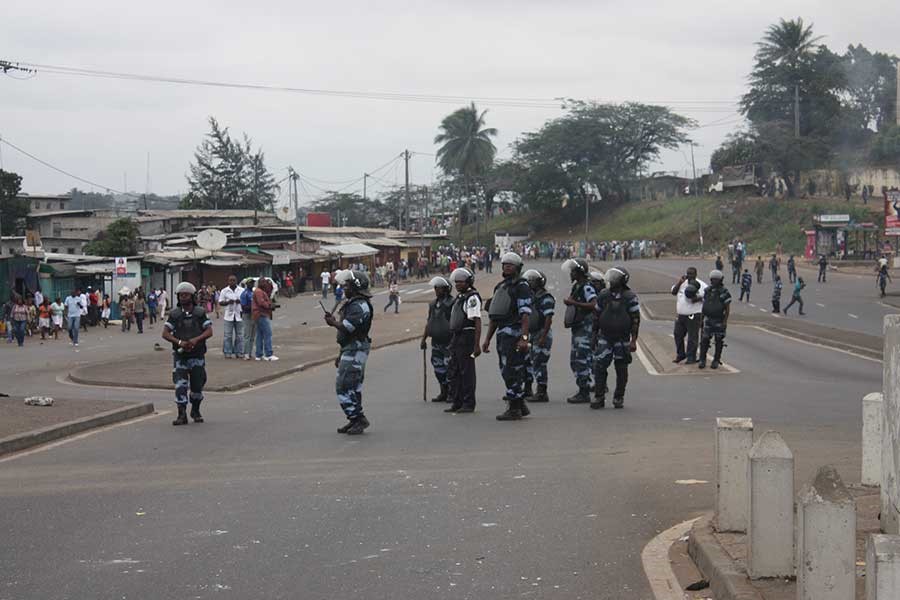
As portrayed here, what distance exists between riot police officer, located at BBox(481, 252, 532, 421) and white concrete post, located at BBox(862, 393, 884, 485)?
17.7 ft

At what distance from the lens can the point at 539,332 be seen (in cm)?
1512

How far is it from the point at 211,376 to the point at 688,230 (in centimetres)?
8395

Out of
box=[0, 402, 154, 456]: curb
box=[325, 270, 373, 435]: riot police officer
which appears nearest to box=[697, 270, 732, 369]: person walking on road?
box=[325, 270, 373, 435]: riot police officer

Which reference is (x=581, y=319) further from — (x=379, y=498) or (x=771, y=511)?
(x=771, y=511)

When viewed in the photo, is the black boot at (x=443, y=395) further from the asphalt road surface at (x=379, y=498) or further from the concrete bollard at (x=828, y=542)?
the concrete bollard at (x=828, y=542)

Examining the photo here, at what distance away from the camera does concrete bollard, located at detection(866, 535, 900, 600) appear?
166 inches

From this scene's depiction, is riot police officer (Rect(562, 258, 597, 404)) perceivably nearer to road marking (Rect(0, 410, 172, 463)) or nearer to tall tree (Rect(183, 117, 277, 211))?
road marking (Rect(0, 410, 172, 463))

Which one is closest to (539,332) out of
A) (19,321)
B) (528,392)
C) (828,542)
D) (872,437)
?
(528,392)

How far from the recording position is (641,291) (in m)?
57.0

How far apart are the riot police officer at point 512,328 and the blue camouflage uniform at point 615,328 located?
1.05 m

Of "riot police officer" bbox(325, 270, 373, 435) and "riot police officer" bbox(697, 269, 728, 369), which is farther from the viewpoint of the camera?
"riot police officer" bbox(697, 269, 728, 369)

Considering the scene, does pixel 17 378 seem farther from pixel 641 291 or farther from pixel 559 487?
pixel 641 291

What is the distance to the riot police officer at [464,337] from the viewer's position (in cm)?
1381

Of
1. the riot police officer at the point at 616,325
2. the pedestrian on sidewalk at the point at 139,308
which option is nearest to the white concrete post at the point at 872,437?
the riot police officer at the point at 616,325
